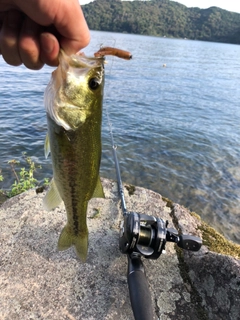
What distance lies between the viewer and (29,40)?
2072mm

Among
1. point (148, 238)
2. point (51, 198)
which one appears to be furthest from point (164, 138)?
point (51, 198)

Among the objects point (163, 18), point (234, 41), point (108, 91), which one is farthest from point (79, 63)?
point (163, 18)

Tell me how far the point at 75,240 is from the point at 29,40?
5.51 ft

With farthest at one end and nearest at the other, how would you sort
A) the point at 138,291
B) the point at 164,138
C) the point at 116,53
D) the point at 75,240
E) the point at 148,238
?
the point at 164,138 < the point at 148,238 < the point at 138,291 < the point at 75,240 < the point at 116,53

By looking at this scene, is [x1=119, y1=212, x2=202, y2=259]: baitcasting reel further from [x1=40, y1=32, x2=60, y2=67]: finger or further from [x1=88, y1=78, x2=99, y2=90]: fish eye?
[x1=40, y1=32, x2=60, y2=67]: finger

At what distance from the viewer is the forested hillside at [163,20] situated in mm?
116250

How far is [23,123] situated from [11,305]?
10.5 metres

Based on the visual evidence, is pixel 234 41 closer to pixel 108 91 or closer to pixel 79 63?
pixel 108 91

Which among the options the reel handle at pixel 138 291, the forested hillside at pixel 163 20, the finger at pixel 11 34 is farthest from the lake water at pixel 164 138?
the forested hillside at pixel 163 20

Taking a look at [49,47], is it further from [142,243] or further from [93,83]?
[142,243]

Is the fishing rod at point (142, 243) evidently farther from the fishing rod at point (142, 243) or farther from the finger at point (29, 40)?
the finger at point (29, 40)

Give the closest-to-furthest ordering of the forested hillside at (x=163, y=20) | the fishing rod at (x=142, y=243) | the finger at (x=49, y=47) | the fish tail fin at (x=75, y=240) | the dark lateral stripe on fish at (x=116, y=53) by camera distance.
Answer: the dark lateral stripe on fish at (x=116, y=53), the finger at (x=49, y=47), the fish tail fin at (x=75, y=240), the fishing rod at (x=142, y=243), the forested hillside at (x=163, y=20)

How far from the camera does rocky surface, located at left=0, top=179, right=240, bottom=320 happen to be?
10.2 feet

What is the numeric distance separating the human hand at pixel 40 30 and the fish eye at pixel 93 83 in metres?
0.38
